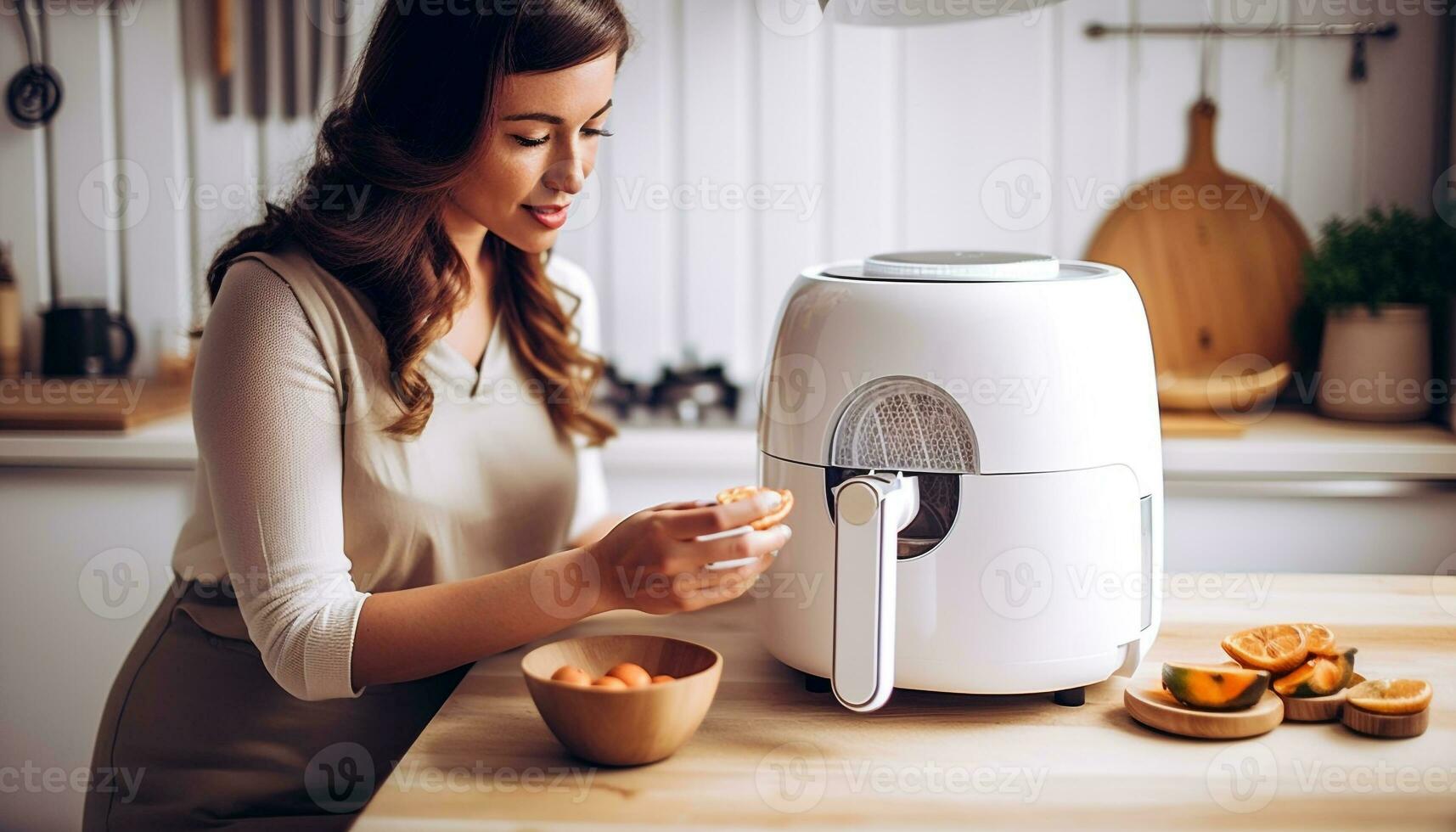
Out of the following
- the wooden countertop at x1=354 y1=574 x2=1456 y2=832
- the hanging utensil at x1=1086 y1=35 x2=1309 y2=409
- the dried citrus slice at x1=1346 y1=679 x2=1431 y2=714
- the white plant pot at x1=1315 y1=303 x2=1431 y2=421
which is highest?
the hanging utensil at x1=1086 y1=35 x2=1309 y2=409

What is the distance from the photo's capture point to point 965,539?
3.13ft

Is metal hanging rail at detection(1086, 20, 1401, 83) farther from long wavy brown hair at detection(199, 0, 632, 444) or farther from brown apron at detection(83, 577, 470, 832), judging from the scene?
brown apron at detection(83, 577, 470, 832)

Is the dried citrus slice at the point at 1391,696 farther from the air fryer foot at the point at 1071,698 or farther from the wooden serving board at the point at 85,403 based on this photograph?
the wooden serving board at the point at 85,403

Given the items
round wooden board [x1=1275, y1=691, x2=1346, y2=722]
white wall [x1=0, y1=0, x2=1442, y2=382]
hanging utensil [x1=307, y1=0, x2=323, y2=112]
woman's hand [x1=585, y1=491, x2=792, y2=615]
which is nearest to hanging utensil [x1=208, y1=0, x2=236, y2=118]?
white wall [x1=0, y1=0, x2=1442, y2=382]

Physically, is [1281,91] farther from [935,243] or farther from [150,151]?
[150,151]

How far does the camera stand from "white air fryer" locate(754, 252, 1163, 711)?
0.95 m

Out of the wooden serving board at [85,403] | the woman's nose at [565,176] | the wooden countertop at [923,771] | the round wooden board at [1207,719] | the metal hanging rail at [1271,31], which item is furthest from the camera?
the metal hanging rail at [1271,31]

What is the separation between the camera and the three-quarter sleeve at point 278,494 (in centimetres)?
103

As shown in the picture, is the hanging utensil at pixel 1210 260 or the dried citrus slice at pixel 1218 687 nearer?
the dried citrus slice at pixel 1218 687

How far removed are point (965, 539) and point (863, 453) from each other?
0.10 meters

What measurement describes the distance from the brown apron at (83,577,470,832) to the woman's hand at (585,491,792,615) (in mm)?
367

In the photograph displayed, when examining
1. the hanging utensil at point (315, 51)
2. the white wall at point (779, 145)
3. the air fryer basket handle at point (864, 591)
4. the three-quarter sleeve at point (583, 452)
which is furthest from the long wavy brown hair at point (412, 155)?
the hanging utensil at point (315, 51)

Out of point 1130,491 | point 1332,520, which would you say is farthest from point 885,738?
point 1332,520

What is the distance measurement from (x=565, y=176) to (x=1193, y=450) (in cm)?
118
